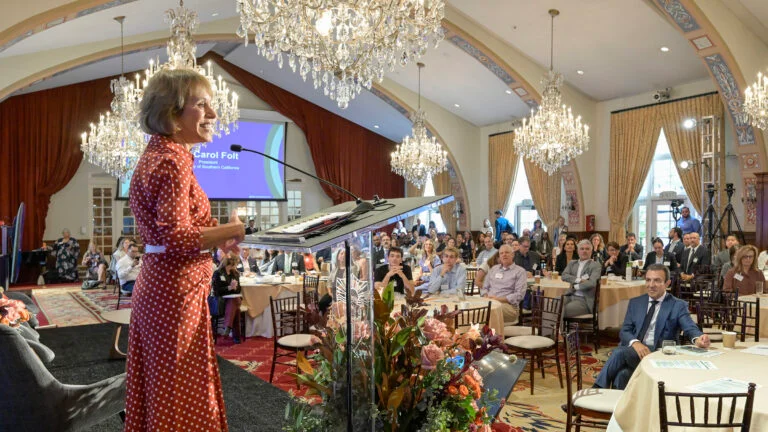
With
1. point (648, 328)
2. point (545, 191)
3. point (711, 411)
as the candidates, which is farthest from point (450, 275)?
point (545, 191)

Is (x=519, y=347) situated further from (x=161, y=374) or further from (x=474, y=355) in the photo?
(x=161, y=374)

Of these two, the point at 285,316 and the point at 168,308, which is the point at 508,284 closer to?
the point at 285,316

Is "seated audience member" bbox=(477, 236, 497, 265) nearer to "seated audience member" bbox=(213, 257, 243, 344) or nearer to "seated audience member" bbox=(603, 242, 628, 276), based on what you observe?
"seated audience member" bbox=(603, 242, 628, 276)

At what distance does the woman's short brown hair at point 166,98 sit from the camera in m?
1.68

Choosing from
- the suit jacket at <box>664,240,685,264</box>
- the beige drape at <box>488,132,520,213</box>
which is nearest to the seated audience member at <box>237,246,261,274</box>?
the suit jacket at <box>664,240,685,264</box>

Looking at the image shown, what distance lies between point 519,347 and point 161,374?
12.5 ft

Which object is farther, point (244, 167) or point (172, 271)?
point (244, 167)

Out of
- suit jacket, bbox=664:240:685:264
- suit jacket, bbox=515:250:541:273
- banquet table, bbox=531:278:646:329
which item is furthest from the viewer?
suit jacket, bbox=664:240:685:264

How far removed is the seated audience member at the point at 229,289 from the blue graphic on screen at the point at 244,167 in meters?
7.97

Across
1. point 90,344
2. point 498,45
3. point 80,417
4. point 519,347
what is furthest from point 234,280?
point 498,45

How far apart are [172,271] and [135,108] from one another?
7.66 metres

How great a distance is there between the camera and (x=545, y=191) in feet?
46.5

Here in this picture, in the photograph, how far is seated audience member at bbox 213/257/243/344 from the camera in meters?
6.88

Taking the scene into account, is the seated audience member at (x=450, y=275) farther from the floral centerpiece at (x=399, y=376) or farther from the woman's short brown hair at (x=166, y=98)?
the woman's short brown hair at (x=166, y=98)
